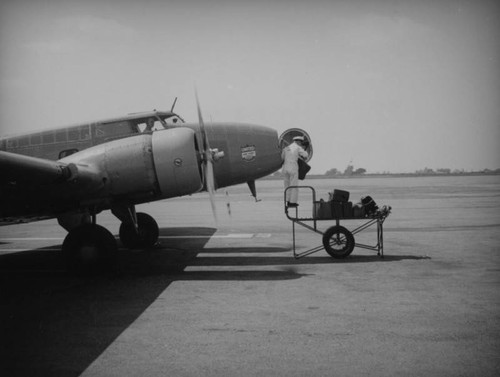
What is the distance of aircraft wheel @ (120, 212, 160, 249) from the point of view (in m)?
12.9

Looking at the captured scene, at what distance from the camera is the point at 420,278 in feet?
27.5

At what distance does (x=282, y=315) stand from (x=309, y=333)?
2.67 feet

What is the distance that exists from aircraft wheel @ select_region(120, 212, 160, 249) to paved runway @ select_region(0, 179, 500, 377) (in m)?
0.64

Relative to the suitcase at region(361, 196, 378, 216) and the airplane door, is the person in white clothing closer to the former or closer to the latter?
the airplane door

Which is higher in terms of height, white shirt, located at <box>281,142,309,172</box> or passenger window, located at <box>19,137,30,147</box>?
passenger window, located at <box>19,137,30,147</box>

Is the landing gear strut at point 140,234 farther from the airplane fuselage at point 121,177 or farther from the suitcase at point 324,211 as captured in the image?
the suitcase at point 324,211

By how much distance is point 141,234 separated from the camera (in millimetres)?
13047

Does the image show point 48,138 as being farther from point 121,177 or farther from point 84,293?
point 84,293

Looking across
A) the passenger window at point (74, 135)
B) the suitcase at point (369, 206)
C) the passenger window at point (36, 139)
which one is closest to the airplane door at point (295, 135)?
the suitcase at point (369, 206)

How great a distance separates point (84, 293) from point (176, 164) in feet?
9.93

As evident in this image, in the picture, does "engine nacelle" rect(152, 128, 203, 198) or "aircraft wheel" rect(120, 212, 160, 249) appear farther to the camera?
"aircraft wheel" rect(120, 212, 160, 249)

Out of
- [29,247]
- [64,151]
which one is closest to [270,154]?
[64,151]

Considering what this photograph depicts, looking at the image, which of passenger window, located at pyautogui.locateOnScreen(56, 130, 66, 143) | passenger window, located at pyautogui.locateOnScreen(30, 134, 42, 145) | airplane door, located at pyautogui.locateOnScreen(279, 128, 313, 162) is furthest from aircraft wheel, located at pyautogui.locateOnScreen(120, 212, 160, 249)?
airplane door, located at pyautogui.locateOnScreen(279, 128, 313, 162)

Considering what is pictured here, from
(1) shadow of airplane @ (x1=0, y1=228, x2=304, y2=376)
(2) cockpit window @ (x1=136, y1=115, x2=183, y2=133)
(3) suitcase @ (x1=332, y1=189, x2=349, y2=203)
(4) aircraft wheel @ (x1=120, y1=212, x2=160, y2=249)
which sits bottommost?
(4) aircraft wheel @ (x1=120, y1=212, x2=160, y2=249)
